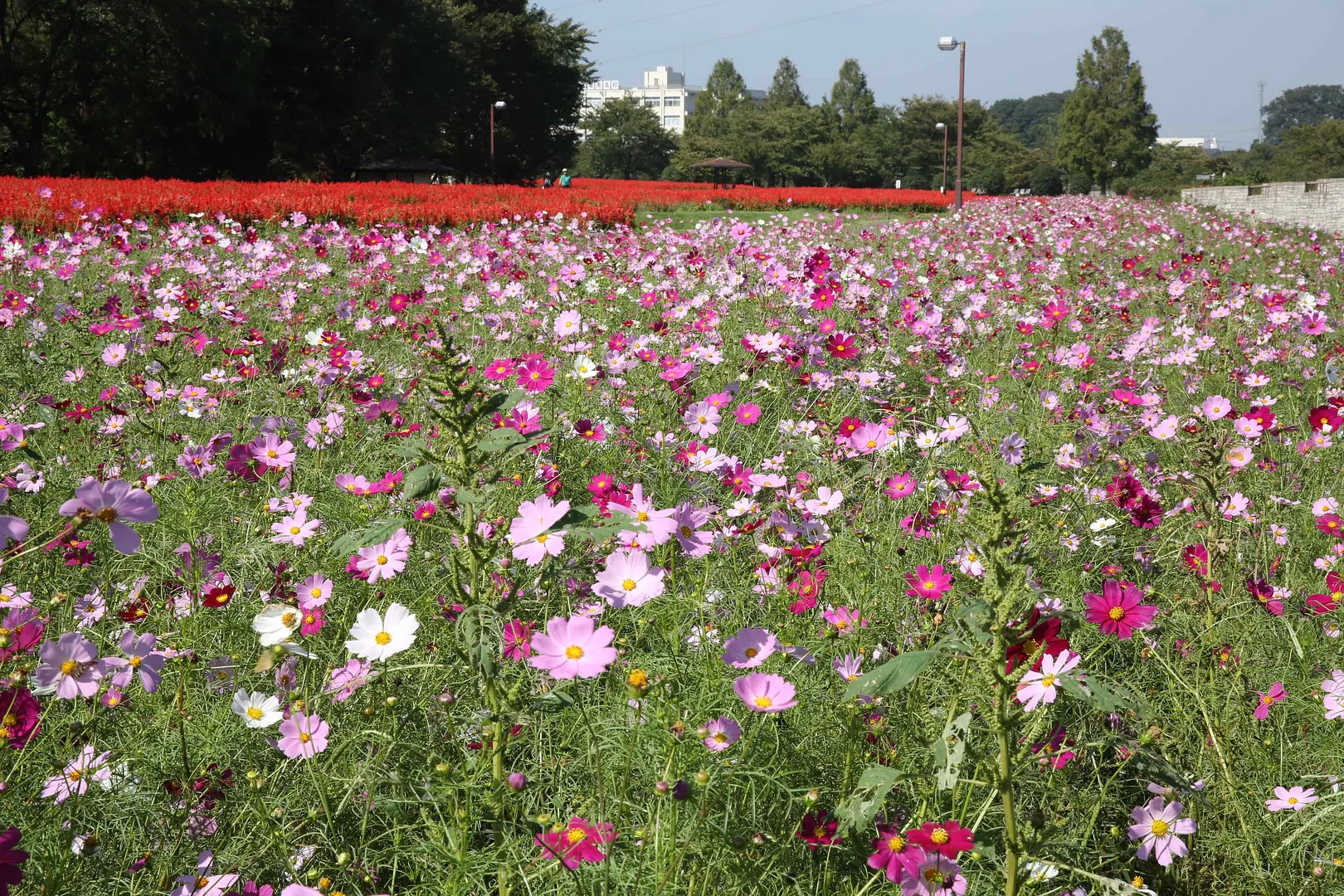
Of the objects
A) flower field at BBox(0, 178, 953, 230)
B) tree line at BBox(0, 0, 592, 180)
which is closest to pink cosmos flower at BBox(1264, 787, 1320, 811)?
flower field at BBox(0, 178, 953, 230)

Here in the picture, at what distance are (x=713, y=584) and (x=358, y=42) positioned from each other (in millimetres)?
34112

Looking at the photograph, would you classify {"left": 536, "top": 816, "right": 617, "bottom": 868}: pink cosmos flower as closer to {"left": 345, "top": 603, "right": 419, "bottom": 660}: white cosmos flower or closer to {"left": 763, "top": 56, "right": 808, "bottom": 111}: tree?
{"left": 345, "top": 603, "right": 419, "bottom": 660}: white cosmos flower

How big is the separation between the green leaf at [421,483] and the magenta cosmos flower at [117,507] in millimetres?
271

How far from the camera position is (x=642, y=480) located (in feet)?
8.47

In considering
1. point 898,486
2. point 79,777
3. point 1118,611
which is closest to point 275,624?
point 79,777

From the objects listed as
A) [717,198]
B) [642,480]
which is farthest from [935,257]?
[717,198]

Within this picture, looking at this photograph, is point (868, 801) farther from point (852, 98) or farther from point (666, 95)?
point (666, 95)

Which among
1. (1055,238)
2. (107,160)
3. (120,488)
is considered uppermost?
(107,160)

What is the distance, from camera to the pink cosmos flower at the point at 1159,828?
133 cm

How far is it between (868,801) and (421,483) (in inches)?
26.6

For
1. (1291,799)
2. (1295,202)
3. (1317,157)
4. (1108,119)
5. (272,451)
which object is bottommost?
(1291,799)

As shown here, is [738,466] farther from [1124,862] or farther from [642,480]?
[1124,862]

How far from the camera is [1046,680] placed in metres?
1.11

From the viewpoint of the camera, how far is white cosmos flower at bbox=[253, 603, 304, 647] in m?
1.22
